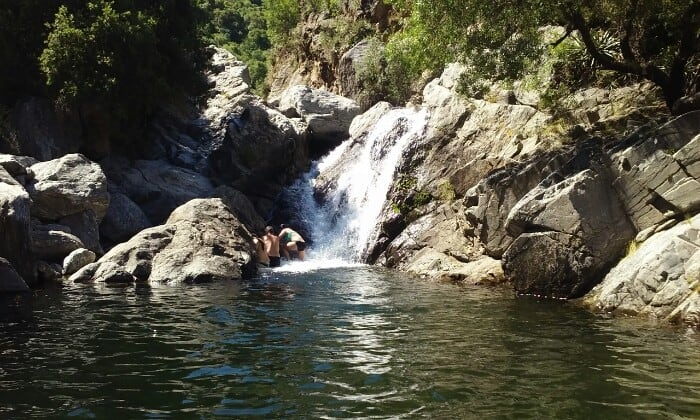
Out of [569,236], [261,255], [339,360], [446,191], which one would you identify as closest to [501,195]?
[569,236]

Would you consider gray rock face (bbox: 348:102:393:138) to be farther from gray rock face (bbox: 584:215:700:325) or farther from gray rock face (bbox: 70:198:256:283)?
gray rock face (bbox: 584:215:700:325)

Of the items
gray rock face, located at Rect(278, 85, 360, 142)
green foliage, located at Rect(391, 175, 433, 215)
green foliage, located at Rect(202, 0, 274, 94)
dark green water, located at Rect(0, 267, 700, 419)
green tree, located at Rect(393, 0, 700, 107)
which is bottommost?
dark green water, located at Rect(0, 267, 700, 419)

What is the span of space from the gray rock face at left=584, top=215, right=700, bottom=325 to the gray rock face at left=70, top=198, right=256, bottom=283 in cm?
1167

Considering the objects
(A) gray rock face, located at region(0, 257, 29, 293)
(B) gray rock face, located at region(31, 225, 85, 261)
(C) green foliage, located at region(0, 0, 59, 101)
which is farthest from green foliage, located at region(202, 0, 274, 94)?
(A) gray rock face, located at region(0, 257, 29, 293)

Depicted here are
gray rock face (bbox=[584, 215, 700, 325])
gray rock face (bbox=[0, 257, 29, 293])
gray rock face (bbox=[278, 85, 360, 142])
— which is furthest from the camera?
gray rock face (bbox=[278, 85, 360, 142])

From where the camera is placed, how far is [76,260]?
813 inches

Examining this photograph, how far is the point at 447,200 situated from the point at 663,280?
1179 cm

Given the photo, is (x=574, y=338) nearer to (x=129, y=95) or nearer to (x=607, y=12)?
(x=607, y=12)

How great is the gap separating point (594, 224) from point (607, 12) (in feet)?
19.8

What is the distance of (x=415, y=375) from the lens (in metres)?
9.12

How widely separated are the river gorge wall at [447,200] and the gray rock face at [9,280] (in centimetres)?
4

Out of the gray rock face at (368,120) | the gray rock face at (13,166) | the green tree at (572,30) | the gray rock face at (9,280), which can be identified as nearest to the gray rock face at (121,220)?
the gray rock face at (13,166)

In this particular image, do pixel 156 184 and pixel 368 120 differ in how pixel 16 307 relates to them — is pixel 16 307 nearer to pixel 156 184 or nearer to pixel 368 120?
pixel 156 184

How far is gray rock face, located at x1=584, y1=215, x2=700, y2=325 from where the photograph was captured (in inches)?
488
